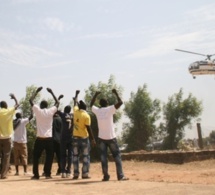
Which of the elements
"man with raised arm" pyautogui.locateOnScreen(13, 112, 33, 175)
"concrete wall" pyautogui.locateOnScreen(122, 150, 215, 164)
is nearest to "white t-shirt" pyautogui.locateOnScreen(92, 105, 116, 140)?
"man with raised arm" pyautogui.locateOnScreen(13, 112, 33, 175)

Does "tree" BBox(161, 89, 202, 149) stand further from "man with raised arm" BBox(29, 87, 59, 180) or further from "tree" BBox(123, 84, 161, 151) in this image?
"man with raised arm" BBox(29, 87, 59, 180)

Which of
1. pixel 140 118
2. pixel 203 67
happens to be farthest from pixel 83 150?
pixel 203 67

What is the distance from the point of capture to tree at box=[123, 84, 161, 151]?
31781mm

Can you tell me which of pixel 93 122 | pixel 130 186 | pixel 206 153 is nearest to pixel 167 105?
pixel 93 122

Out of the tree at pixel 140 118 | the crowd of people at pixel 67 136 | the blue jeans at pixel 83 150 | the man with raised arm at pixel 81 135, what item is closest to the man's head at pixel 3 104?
the crowd of people at pixel 67 136

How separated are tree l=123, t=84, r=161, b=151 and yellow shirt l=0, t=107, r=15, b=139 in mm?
23427

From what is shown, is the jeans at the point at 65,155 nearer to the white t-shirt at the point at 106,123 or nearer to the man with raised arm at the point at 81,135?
the man with raised arm at the point at 81,135

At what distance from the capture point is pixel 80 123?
8562mm

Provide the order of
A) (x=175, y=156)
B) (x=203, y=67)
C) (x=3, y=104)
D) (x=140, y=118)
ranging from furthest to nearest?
(x=203, y=67), (x=140, y=118), (x=175, y=156), (x=3, y=104)

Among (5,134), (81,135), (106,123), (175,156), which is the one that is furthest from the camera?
(175,156)

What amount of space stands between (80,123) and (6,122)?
1.83 m

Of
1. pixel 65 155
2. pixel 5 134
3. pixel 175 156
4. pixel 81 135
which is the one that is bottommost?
pixel 175 156

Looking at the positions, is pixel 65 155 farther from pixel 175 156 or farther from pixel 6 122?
pixel 175 156

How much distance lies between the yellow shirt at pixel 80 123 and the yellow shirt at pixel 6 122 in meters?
1.61
